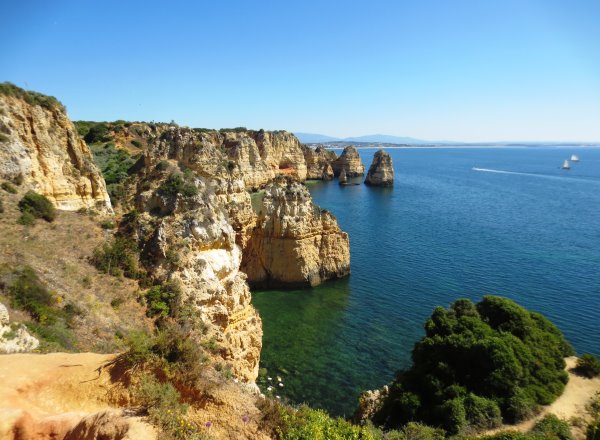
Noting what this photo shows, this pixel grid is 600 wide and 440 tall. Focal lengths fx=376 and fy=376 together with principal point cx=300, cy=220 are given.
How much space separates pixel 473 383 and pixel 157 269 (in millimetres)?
18245

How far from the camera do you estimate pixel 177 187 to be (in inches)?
987

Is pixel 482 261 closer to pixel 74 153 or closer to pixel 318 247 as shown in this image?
pixel 318 247

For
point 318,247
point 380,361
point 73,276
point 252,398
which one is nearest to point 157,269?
point 73,276

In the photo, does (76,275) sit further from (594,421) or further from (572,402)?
(572,402)

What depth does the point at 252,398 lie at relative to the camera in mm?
11703

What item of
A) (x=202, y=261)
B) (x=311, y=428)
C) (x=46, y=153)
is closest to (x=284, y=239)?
(x=202, y=261)

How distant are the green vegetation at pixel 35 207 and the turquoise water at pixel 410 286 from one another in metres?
17.1

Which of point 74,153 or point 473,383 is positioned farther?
point 74,153

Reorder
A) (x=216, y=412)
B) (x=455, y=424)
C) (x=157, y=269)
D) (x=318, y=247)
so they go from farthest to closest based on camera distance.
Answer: (x=318, y=247), (x=157, y=269), (x=455, y=424), (x=216, y=412)

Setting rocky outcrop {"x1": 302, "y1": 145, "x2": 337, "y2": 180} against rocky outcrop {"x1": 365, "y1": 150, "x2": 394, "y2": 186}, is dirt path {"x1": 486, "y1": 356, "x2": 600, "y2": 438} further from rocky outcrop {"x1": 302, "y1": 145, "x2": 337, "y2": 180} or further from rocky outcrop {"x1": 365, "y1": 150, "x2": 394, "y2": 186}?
rocky outcrop {"x1": 302, "y1": 145, "x2": 337, "y2": 180}

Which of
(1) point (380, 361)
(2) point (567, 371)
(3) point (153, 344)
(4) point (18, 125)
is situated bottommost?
(1) point (380, 361)

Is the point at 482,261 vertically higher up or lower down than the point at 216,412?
lower down

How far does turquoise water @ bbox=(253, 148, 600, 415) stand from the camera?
27219mm

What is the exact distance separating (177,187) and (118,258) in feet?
19.3
